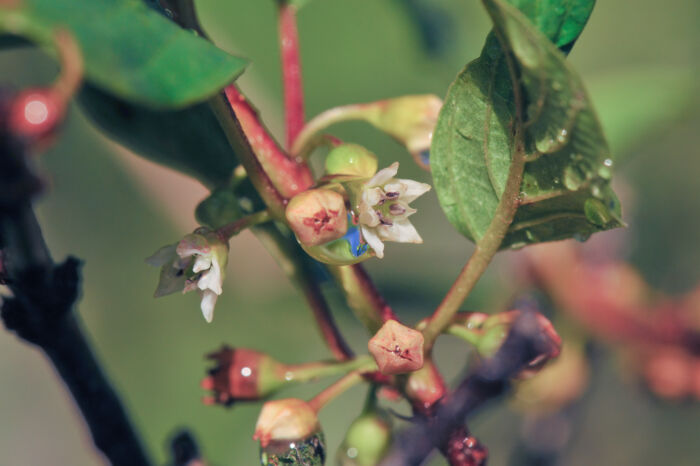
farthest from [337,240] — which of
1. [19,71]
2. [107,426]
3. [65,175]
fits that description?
[19,71]

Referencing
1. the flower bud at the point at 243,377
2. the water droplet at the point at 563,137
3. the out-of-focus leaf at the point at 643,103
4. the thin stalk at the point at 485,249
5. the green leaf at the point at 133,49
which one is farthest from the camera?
the out-of-focus leaf at the point at 643,103

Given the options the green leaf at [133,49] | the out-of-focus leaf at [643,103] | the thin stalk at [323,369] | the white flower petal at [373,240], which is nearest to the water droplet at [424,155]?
the white flower petal at [373,240]

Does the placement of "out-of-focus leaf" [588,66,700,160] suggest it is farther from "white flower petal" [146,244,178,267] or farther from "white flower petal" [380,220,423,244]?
"white flower petal" [146,244,178,267]

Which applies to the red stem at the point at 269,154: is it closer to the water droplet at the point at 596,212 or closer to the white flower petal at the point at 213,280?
the white flower petal at the point at 213,280

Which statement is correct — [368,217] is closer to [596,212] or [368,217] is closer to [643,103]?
[596,212]

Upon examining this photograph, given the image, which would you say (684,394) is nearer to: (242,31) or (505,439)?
(505,439)

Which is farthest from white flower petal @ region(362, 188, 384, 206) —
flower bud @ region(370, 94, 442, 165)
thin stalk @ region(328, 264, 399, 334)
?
flower bud @ region(370, 94, 442, 165)
